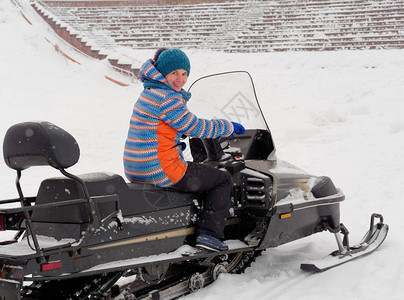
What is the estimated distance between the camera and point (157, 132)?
123 inches

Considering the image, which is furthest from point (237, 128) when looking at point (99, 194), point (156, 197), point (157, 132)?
point (99, 194)

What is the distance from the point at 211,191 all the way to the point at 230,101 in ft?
3.14

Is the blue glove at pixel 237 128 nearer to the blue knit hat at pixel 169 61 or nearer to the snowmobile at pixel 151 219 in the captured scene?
the snowmobile at pixel 151 219

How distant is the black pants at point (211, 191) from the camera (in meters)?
3.26

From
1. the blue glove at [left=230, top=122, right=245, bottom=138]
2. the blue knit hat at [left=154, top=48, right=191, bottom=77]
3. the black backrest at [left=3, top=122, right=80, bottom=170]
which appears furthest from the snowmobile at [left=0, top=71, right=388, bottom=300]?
the blue knit hat at [left=154, top=48, right=191, bottom=77]

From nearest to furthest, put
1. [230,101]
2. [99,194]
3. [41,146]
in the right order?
[41,146]
[99,194]
[230,101]

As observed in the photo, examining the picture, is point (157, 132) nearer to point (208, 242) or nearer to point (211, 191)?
point (211, 191)

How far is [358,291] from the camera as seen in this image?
10.8 ft

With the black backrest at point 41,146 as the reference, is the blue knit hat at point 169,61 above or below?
above

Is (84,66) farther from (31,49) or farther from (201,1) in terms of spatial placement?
(201,1)

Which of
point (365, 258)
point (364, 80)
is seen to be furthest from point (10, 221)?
point (364, 80)

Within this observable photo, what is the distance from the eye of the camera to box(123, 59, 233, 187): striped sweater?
10.2ft

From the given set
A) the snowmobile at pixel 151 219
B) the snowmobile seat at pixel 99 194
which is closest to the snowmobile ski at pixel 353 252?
the snowmobile at pixel 151 219

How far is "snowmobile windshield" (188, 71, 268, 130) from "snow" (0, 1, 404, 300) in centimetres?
120
